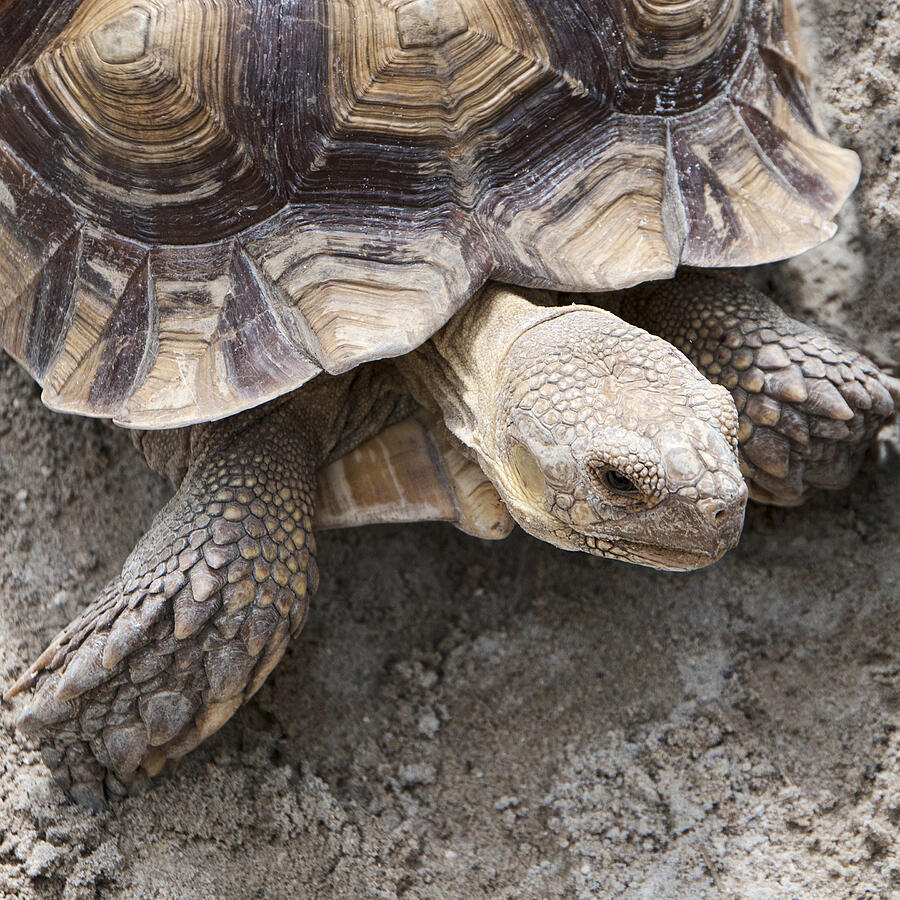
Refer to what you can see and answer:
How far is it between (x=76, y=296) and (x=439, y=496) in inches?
36.8

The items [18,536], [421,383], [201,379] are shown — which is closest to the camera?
[201,379]

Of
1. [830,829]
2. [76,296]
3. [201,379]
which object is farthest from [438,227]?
[830,829]

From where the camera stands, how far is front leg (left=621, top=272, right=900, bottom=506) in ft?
7.86

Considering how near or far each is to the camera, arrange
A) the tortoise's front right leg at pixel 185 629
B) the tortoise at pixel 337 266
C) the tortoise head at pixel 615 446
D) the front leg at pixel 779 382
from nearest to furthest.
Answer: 1. the tortoise head at pixel 615 446
2. the tortoise at pixel 337 266
3. the tortoise's front right leg at pixel 185 629
4. the front leg at pixel 779 382

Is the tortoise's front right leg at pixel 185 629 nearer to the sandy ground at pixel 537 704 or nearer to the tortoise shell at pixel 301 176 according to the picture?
the sandy ground at pixel 537 704

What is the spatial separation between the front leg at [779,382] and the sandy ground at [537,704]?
0.89 feet

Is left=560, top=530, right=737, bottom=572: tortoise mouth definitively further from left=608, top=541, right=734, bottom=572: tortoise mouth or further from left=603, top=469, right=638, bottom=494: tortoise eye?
left=603, top=469, right=638, bottom=494: tortoise eye

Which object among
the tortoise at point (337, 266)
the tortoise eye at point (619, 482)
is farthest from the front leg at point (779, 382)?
the tortoise eye at point (619, 482)

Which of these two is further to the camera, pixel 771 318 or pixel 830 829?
pixel 771 318

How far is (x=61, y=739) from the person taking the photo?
2273 millimetres

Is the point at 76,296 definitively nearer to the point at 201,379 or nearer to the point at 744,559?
the point at 201,379

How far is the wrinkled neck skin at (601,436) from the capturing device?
182 centimetres

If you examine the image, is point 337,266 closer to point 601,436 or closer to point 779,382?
point 601,436

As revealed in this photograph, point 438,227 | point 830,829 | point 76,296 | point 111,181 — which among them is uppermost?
point 111,181
